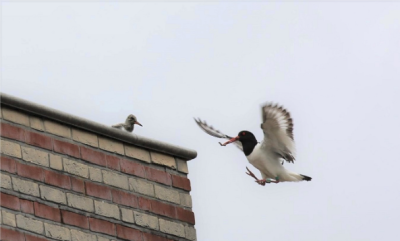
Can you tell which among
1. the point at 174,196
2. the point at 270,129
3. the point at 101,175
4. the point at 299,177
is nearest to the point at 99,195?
the point at 101,175

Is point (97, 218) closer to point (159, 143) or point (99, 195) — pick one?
point (99, 195)

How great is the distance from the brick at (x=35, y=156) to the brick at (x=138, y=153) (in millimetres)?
1068

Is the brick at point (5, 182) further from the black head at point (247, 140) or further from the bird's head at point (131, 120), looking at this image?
the black head at point (247, 140)

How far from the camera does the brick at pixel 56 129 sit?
30.7 feet

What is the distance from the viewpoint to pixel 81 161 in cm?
954

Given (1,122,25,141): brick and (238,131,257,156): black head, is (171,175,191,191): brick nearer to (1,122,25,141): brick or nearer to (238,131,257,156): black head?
(1,122,25,141): brick

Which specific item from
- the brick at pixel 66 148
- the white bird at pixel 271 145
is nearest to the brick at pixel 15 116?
the brick at pixel 66 148

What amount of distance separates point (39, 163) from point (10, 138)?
348 mm

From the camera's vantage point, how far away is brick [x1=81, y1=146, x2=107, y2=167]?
960cm

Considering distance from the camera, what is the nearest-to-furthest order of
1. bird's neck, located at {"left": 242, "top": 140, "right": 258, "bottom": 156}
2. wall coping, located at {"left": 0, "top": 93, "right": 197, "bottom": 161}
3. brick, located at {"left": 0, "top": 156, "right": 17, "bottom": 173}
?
brick, located at {"left": 0, "top": 156, "right": 17, "bottom": 173}
wall coping, located at {"left": 0, "top": 93, "right": 197, "bottom": 161}
bird's neck, located at {"left": 242, "top": 140, "right": 258, "bottom": 156}

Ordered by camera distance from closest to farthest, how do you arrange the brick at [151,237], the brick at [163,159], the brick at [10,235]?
1. the brick at [10,235]
2. the brick at [151,237]
3. the brick at [163,159]

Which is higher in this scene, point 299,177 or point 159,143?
point 299,177

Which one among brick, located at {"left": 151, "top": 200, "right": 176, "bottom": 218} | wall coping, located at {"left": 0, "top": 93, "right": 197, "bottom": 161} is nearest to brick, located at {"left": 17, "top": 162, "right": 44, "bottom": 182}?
wall coping, located at {"left": 0, "top": 93, "right": 197, "bottom": 161}

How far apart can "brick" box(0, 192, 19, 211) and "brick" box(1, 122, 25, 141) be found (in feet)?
1.77
